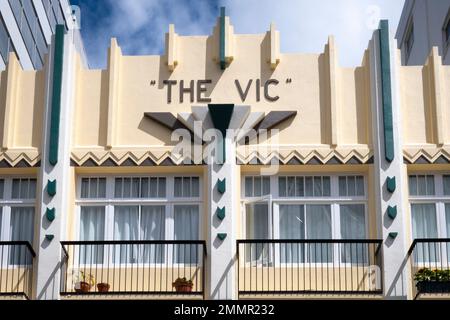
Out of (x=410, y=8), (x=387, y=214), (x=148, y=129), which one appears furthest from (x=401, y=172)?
(x=410, y=8)

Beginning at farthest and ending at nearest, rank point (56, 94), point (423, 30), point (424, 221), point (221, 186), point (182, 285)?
point (423, 30) < point (56, 94) < point (424, 221) < point (221, 186) < point (182, 285)

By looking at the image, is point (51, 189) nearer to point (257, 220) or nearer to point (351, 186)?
point (257, 220)

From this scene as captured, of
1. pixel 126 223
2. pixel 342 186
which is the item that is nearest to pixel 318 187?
pixel 342 186

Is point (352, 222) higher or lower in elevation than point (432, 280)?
higher

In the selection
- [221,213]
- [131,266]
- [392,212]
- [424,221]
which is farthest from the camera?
[424,221]

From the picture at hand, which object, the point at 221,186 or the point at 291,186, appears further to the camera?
the point at 291,186

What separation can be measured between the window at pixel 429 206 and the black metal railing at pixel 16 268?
903 centimetres

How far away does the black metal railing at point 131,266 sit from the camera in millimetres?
23062

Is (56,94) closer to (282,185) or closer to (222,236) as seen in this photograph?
(222,236)

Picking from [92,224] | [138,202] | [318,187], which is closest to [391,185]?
[318,187]

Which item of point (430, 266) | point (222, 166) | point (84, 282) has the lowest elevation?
point (84, 282)

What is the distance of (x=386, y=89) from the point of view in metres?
24.0

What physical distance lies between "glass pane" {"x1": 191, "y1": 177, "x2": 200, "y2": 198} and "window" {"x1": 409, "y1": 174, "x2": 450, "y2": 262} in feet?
16.7

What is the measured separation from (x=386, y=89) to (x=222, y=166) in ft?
14.2
